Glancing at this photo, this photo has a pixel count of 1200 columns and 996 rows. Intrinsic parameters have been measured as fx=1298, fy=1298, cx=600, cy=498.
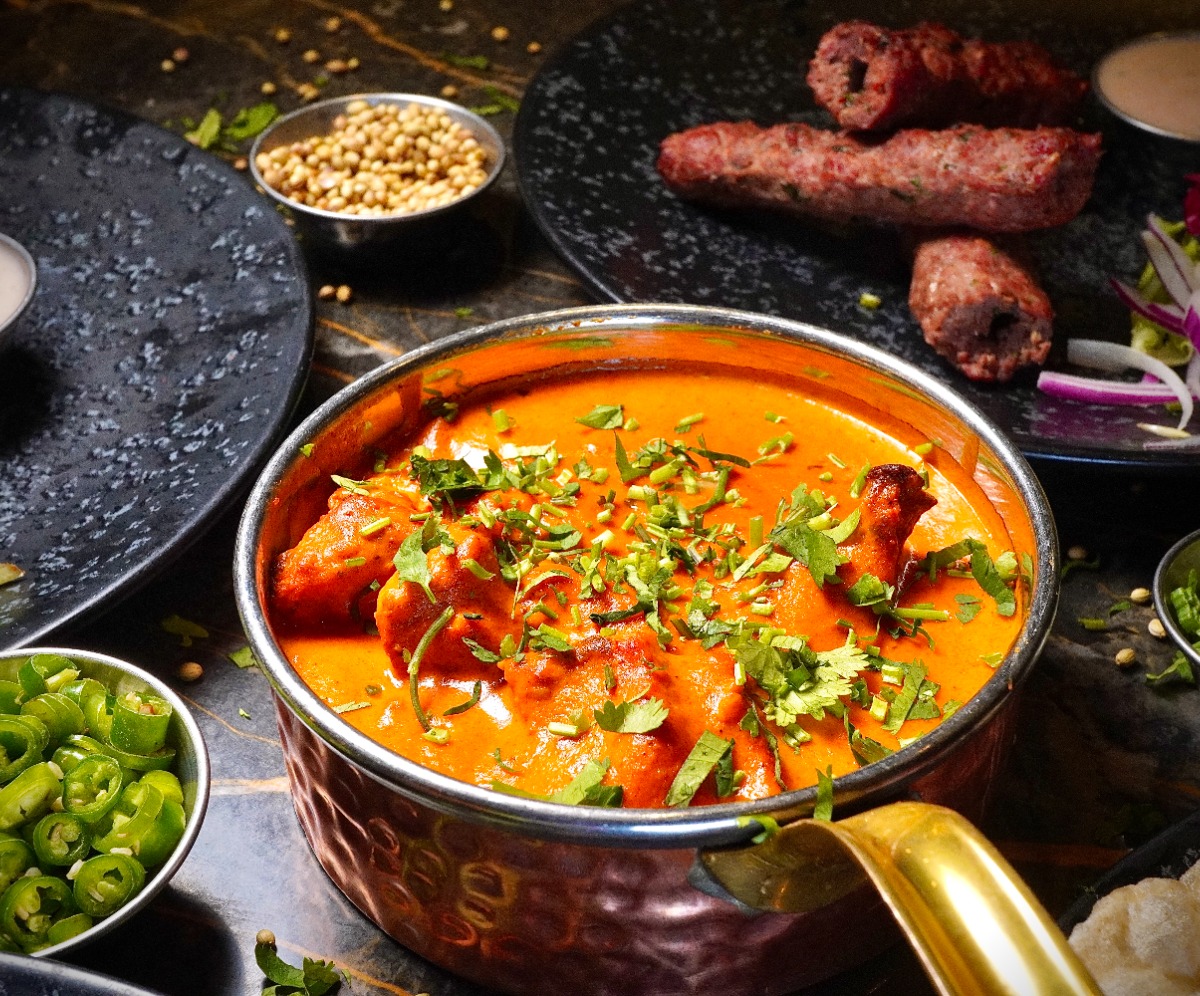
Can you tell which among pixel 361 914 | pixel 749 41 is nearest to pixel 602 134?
pixel 749 41

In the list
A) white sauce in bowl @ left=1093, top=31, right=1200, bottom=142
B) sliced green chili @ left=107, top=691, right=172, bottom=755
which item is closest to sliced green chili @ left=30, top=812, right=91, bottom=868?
sliced green chili @ left=107, top=691, right=172, bottom=755

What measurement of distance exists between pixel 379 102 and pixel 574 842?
9.49 ft

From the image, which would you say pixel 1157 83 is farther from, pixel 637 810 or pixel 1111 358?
pixel 637 810

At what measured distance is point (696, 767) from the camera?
1762 mm

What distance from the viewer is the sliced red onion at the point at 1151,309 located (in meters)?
3.10

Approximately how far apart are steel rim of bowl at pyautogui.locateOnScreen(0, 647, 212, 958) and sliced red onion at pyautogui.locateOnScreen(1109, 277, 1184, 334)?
2400 millimetres

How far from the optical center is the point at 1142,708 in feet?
7.85

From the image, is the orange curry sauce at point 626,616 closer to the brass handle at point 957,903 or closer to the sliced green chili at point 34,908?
the brass handle at point 957,903

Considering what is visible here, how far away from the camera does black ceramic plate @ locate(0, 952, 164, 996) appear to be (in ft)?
5.06

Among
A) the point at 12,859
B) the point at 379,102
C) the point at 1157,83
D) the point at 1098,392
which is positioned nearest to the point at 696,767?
the point at 12,859

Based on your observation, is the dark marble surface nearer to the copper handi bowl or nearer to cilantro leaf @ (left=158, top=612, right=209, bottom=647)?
cilantro leaf @ (left=158, top=612, right=209, bottom=647)

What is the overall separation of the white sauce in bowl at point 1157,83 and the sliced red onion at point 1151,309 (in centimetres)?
88

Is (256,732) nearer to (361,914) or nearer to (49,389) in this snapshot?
(361,914)

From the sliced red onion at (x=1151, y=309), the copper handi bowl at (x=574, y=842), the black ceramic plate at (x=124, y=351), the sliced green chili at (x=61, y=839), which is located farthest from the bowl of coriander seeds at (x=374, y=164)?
the sliced green chili at (x=61, y=839)
